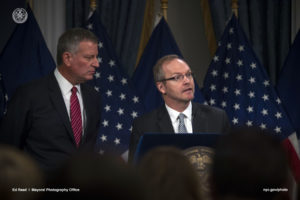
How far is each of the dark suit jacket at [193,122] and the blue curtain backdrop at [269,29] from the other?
8.45ft

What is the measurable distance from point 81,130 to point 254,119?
92.8 inches

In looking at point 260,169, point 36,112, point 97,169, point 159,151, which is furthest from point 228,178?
point 36,112

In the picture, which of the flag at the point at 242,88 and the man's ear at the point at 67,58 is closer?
the man's ear at the point at 67,58

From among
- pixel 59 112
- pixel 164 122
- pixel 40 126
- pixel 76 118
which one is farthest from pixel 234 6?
pixel 40 126

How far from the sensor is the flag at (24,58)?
5.28m

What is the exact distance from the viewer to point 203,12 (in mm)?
6188

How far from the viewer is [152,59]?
5.68 metres

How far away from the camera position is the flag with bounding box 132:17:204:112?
5578mm

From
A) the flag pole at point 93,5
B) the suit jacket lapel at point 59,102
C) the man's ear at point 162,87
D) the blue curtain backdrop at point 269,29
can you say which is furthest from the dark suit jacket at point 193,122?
the blue curtain backdrop at point 269,29

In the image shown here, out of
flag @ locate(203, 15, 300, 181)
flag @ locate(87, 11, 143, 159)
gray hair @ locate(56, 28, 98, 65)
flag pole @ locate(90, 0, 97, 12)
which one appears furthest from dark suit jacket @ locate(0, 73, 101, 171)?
flag @ locate(203, 15, 300, 181)

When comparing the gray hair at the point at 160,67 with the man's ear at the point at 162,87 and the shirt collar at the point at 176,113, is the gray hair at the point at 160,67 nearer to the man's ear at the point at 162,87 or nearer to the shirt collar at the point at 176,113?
the man's ear at the point at 162,87

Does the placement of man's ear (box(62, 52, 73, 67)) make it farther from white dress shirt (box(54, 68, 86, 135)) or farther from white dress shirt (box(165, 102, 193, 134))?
white dress shirt (box(165, 102, 193, 134))

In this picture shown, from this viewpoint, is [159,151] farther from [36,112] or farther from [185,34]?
[185,34]

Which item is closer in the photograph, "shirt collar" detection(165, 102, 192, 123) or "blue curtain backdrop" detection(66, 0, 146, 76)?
"shirt collar" detection(165, 102, 192, 123)
